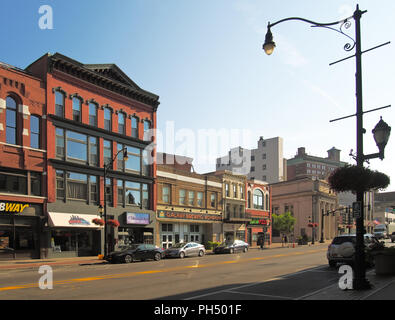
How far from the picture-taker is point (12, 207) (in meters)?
27.2

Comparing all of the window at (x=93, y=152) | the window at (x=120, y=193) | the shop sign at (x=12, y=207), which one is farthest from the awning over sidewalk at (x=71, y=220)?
the window at (x=93, y=152)

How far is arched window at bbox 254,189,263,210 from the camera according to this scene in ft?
187

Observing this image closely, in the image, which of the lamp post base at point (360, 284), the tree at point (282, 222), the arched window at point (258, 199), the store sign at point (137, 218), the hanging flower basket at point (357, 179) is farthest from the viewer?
the tree at point (282, 222)

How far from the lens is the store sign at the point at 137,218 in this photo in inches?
1419

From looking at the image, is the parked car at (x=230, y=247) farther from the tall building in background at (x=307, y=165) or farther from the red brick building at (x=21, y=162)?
the tall building in background at (x=307, y=165)

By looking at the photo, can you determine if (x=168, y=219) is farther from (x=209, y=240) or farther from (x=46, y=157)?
(x=46, y=157)

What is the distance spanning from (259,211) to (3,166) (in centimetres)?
3835

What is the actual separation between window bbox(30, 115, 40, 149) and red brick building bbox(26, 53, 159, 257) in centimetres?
70

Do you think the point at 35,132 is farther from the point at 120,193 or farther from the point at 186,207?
the point at 186,207

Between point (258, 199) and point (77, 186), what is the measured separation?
31.8m

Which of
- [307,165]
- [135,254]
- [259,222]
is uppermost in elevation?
[307,165]

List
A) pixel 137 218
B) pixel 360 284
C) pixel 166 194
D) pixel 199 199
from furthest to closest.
Result: 1. pixel 199 199
2. pixel 166 194
3. pixel 137 218
4. pixel 360 284

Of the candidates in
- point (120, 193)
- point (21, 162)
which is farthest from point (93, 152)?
point (21, 162)
